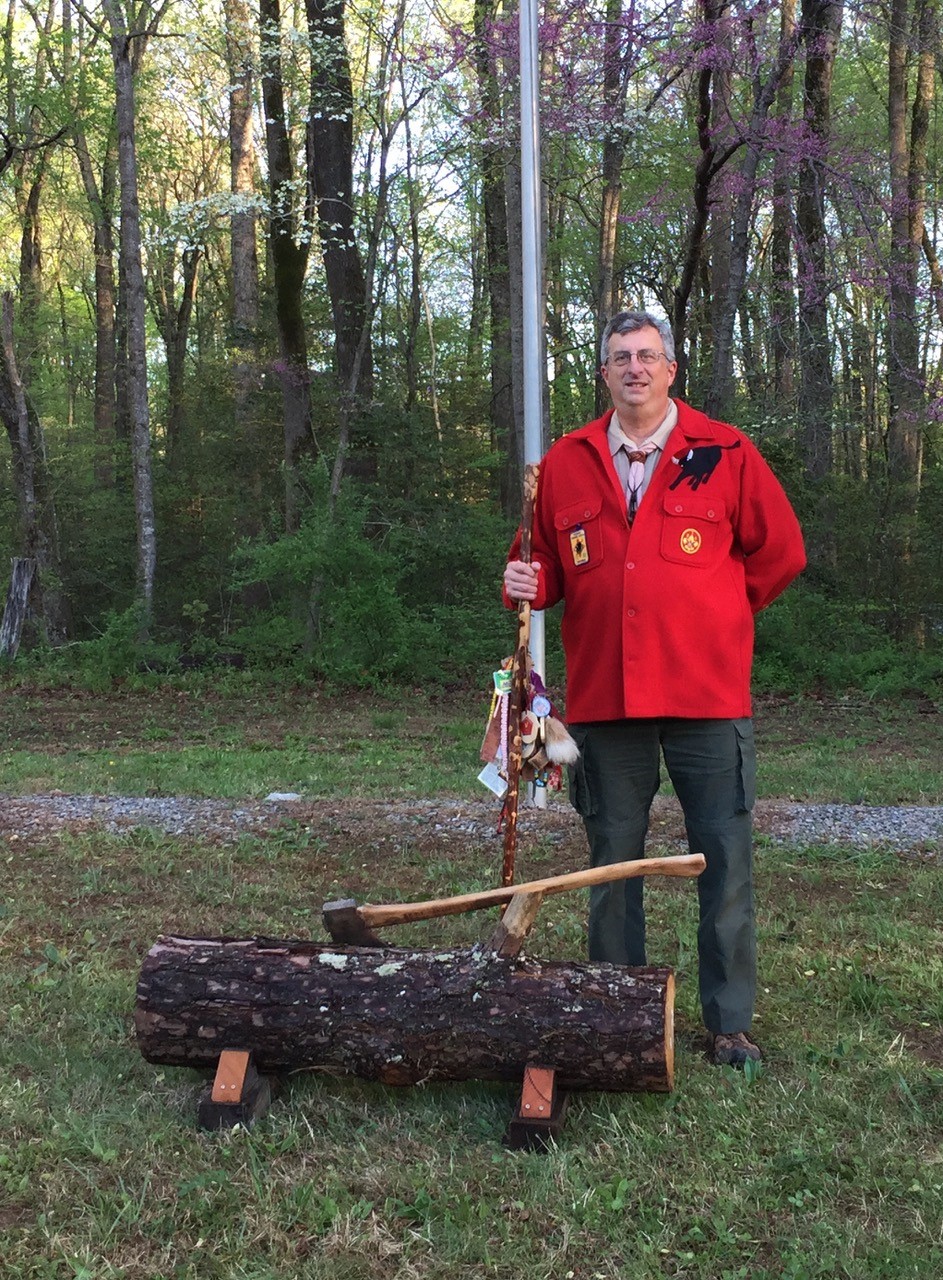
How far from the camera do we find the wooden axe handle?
3385mm

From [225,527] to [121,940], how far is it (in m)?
14.3

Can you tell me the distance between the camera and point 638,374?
3473 millimetres

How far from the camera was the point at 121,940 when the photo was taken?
4902 millimetres

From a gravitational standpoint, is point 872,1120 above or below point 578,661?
below

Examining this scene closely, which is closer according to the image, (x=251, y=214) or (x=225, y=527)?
(x=251, y=214)

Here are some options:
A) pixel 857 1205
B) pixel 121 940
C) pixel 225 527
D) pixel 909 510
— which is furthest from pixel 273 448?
pixel 857 1205

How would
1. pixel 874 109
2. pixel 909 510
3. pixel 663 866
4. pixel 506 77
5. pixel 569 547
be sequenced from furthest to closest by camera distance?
pixel 874 109 → pixel 909 510 → pixel 506 77 → pixel 569 547 → pixel 663 866

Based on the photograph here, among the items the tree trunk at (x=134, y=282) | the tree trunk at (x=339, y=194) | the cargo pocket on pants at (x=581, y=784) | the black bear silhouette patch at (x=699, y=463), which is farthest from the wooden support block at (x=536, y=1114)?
the tree trunk at (x=339, y=194)

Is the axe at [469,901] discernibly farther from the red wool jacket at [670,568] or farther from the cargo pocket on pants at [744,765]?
the red wool jacket at [670,568]

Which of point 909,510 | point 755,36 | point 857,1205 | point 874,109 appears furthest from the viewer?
point 874,109

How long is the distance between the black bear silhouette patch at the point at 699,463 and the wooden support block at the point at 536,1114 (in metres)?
1.69

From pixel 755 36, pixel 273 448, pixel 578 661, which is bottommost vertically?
pixel 578 661

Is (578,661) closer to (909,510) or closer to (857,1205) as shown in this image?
(857,1205)

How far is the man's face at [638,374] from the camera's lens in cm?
346
